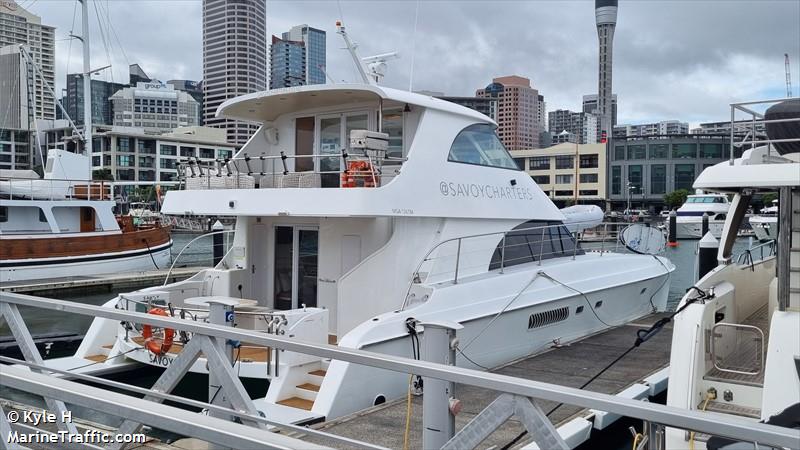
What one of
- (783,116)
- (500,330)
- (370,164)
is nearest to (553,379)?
(500,330)

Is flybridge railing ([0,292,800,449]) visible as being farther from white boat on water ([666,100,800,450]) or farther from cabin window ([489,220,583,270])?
cabin window ([489,220,583,270])

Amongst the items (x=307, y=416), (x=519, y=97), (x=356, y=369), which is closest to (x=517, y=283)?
(x=356, y=369)

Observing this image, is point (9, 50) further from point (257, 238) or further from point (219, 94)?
point (257, 238)

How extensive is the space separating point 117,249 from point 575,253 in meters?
19.7

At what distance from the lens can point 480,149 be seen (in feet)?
34.1

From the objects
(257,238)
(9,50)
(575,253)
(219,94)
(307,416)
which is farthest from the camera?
(9,50)

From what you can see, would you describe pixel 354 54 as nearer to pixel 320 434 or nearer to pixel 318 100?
pixel 318 100

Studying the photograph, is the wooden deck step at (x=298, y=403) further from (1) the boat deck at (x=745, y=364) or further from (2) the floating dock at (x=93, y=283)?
(2) the floating dock at (x=93, y=283)

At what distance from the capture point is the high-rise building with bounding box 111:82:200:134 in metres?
136

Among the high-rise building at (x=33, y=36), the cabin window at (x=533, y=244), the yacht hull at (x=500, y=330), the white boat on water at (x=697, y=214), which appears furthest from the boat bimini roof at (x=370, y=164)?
the high-rise building at (x=33, y=36)

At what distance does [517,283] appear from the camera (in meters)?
9.66

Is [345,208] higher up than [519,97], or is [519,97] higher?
[519,97]

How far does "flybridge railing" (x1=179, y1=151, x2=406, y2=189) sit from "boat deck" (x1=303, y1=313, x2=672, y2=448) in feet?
9.57

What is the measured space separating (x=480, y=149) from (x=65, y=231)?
2100 cm
